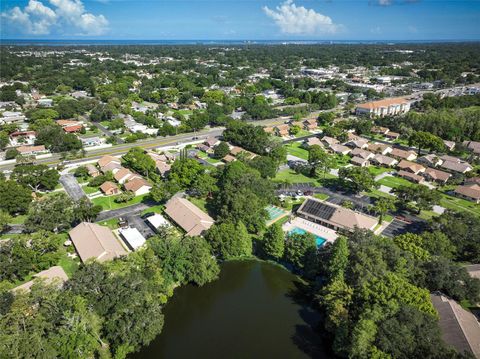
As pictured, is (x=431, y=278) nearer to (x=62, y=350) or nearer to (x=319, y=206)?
(x=319, y=206)

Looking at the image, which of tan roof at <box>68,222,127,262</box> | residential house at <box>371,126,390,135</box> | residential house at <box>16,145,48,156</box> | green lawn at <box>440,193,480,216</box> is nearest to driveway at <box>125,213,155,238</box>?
tan roof at <box>68,222,127,262</box>

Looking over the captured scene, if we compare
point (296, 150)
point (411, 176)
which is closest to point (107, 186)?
point (296, 150)

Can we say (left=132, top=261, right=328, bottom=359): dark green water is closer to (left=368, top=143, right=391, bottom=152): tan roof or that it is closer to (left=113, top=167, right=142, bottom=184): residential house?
(left=113, top=167, right=142, bottom=184): residential house

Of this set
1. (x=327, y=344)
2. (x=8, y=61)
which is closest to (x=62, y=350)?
(x=327, y=344)

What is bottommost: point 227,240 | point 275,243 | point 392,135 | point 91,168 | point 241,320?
point 241,320

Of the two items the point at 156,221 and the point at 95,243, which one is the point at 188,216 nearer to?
the point at 156,221

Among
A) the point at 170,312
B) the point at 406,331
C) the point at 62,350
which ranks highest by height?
the point at 406,331

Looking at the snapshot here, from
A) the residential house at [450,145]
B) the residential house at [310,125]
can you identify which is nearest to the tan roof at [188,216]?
the residential house at [310,125]
